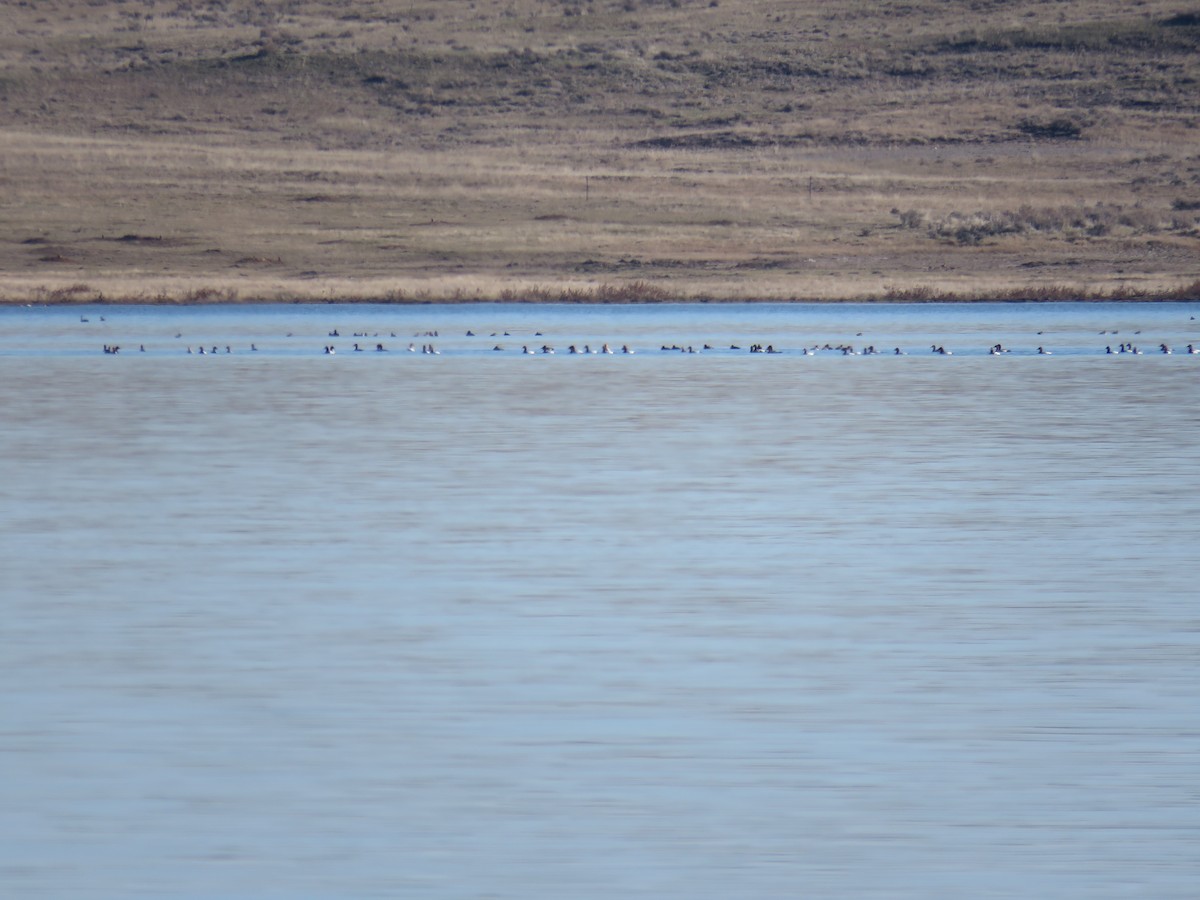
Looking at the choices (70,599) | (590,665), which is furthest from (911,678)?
(70,599)

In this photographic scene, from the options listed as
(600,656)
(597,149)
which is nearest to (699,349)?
(600,656)

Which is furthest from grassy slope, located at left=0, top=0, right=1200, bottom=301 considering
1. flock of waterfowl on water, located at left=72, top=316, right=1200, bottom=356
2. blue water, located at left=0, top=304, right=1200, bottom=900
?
blue water, located at left=0, top=304, right=1200, bottom=900

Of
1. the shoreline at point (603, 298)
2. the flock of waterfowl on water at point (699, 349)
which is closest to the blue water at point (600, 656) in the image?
the flock of waterfowl on water at point (699, 349)

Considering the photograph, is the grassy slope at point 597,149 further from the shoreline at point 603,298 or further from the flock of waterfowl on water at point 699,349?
the flock of waterfowl on water at point 699,349

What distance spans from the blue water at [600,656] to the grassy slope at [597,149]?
26514 millimetres

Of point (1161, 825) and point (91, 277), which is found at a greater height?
point (1161, 825)

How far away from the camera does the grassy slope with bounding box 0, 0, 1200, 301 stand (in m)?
46.5

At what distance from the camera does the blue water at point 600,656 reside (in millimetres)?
6191

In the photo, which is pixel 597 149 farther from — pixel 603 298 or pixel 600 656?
pixel 600 656

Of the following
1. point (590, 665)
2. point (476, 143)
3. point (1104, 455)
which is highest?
point (590, 665)

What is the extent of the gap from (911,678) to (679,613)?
5.43 ft

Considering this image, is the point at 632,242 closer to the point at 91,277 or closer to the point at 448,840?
the point at 91,277

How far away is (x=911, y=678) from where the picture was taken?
8.32 m

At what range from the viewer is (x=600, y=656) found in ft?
28.4
